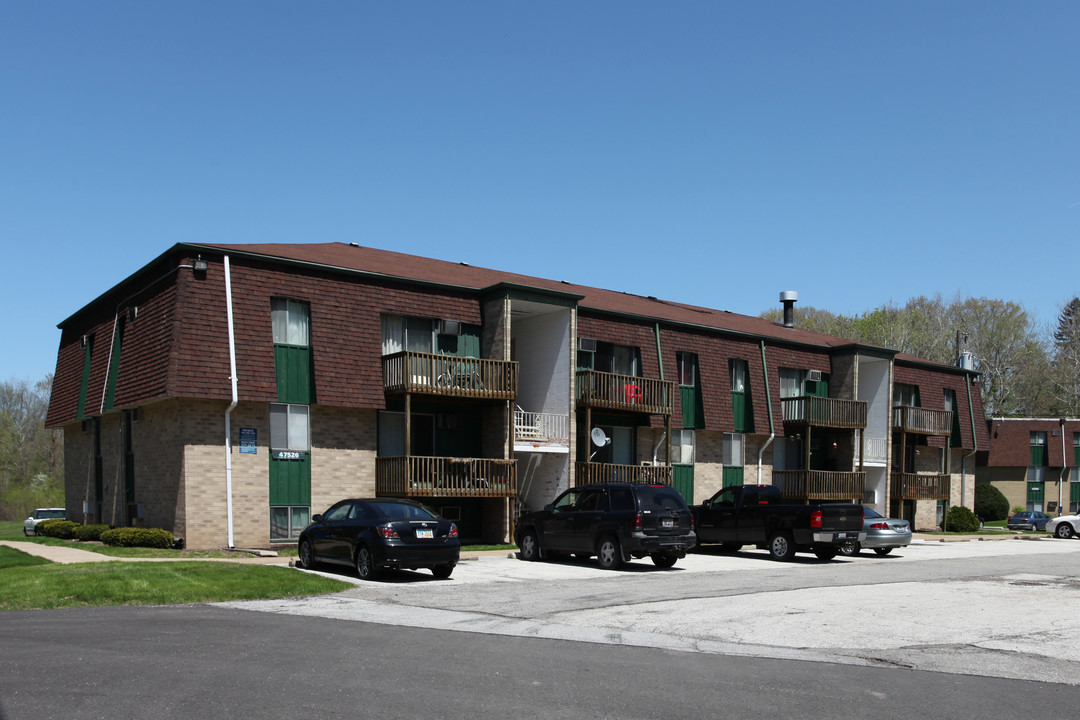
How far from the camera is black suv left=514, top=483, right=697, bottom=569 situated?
1994 centimetres

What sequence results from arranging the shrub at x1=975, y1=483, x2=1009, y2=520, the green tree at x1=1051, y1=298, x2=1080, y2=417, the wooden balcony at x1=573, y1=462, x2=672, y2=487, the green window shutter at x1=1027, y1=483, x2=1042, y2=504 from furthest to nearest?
the green tree at x1=1051, y1=298, x2=1080, y2=417 → the green window shutter at x1=1027, y1=483, x2=1042, y2=504 → the shrub at x1=975, y1=483, x2=1009, y2=520 → the wooden balcony at x1=573, y1=462, x2=672, y2=487

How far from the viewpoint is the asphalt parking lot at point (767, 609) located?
1045 cm

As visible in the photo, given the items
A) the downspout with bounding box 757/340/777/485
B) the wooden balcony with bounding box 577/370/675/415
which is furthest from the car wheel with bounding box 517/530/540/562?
the downspout with bounding box 757/340/777/485

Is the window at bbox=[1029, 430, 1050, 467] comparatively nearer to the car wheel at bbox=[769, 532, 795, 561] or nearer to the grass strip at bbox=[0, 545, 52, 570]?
the car wheel at bbox=[769, 532, 795, 561]

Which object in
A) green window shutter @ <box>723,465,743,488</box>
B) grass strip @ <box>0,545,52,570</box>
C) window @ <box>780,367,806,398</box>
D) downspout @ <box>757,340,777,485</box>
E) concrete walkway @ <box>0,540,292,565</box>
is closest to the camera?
grass strip @ <box>0,545,52,570</box>

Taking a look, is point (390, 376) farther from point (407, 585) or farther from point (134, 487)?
point (407, 585)

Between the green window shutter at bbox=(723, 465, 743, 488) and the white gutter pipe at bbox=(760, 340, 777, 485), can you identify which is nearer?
the green window shutter at bbox=(723, 465, 743, 488)

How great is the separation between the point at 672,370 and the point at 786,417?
631 cm

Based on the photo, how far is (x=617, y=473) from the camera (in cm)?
2992

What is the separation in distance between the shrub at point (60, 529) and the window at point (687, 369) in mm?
19142

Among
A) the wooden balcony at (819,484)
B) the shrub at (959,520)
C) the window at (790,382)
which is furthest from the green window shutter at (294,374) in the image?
the shrub at (959,520)

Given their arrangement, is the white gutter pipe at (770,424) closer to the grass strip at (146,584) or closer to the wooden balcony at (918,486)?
the wooden balcony at (918,486)

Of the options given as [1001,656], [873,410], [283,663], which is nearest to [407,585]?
[283,663]

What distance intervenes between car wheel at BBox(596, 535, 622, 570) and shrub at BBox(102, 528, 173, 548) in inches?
393
